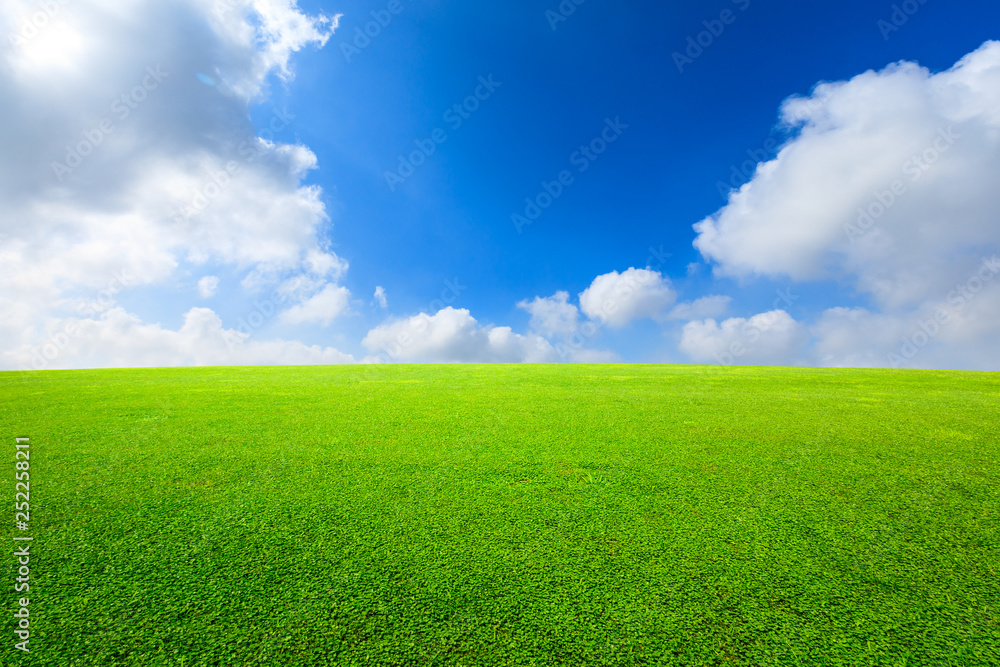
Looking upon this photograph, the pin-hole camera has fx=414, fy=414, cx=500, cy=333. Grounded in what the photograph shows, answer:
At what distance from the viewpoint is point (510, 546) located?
2689 mm

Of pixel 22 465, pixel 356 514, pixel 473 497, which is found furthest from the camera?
pixel 22 465

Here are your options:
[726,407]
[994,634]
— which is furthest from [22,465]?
[726,407]

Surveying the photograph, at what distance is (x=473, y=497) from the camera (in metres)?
3.43

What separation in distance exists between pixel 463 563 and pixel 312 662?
904 millimetres

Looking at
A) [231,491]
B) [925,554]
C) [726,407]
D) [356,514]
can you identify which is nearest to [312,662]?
[356,514]

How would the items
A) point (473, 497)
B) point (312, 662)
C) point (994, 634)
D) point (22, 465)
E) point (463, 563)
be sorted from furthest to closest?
point (22, 465) < point (473, 497) < point (463, 563) < point (994, 634) < point (312, 662)

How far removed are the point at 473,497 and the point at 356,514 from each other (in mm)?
916

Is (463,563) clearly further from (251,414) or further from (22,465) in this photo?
(251,414)

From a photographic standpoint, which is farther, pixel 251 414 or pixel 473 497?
pixel 251 414

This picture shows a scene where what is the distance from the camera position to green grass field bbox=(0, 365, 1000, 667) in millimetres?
1967

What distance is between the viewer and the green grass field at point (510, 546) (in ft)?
6.45

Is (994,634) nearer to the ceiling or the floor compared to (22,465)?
nearer to the floor

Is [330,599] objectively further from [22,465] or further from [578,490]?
[22,465]

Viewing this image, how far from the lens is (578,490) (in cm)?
360
